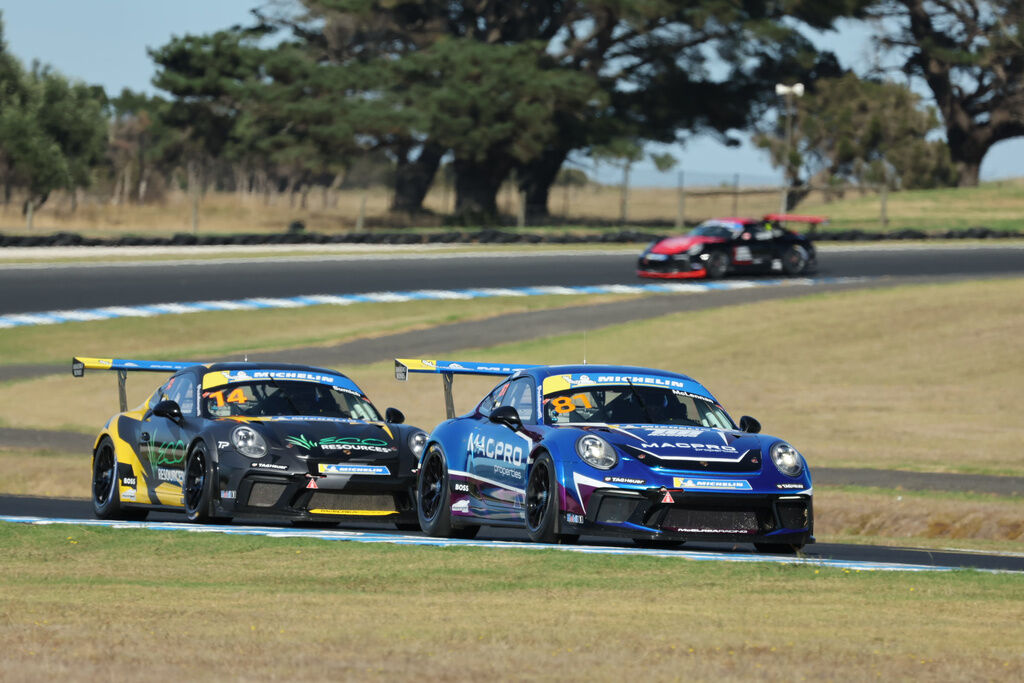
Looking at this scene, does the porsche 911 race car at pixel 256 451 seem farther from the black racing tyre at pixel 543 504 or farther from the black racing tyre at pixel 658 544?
the black racing tyre at pixel 543 504

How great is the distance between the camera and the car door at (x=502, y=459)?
37.4ft

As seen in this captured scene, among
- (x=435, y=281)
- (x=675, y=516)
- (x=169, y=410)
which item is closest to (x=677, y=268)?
(x=435, y=281)

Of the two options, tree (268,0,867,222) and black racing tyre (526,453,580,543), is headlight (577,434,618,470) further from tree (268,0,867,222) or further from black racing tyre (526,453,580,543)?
tree (268,0,867,222)

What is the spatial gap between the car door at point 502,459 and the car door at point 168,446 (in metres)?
2.60

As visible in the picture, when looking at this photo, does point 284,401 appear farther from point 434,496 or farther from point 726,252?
point 726,252

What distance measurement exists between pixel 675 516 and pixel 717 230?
28.8 m

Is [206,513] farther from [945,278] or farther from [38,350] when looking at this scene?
[945,278]

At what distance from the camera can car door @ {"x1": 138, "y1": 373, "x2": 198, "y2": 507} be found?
13.3 metres

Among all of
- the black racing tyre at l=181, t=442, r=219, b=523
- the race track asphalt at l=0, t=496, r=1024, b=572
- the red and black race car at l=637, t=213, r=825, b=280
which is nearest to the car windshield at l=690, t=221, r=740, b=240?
the red and black race car at l=637, t=213, r=825, b=280

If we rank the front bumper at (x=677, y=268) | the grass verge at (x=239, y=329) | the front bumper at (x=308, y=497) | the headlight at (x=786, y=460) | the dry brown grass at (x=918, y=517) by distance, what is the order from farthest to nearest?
the front bumper at (x=677, y=268) < the grass verge at (x=239, y=329) < the dry brown grass at (x=918, y=517) < the front bumper at (x=308, y=497) < the headlight at (x=786, y=460)

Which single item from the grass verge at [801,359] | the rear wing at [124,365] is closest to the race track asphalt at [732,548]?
the rear wing at [124,365]

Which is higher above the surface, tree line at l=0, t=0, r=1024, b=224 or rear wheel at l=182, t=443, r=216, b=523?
tree line at l=0, t=0, r=1024, b=224

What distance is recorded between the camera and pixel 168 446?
13469 mm

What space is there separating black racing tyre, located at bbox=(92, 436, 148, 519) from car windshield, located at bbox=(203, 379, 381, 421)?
1186mm
